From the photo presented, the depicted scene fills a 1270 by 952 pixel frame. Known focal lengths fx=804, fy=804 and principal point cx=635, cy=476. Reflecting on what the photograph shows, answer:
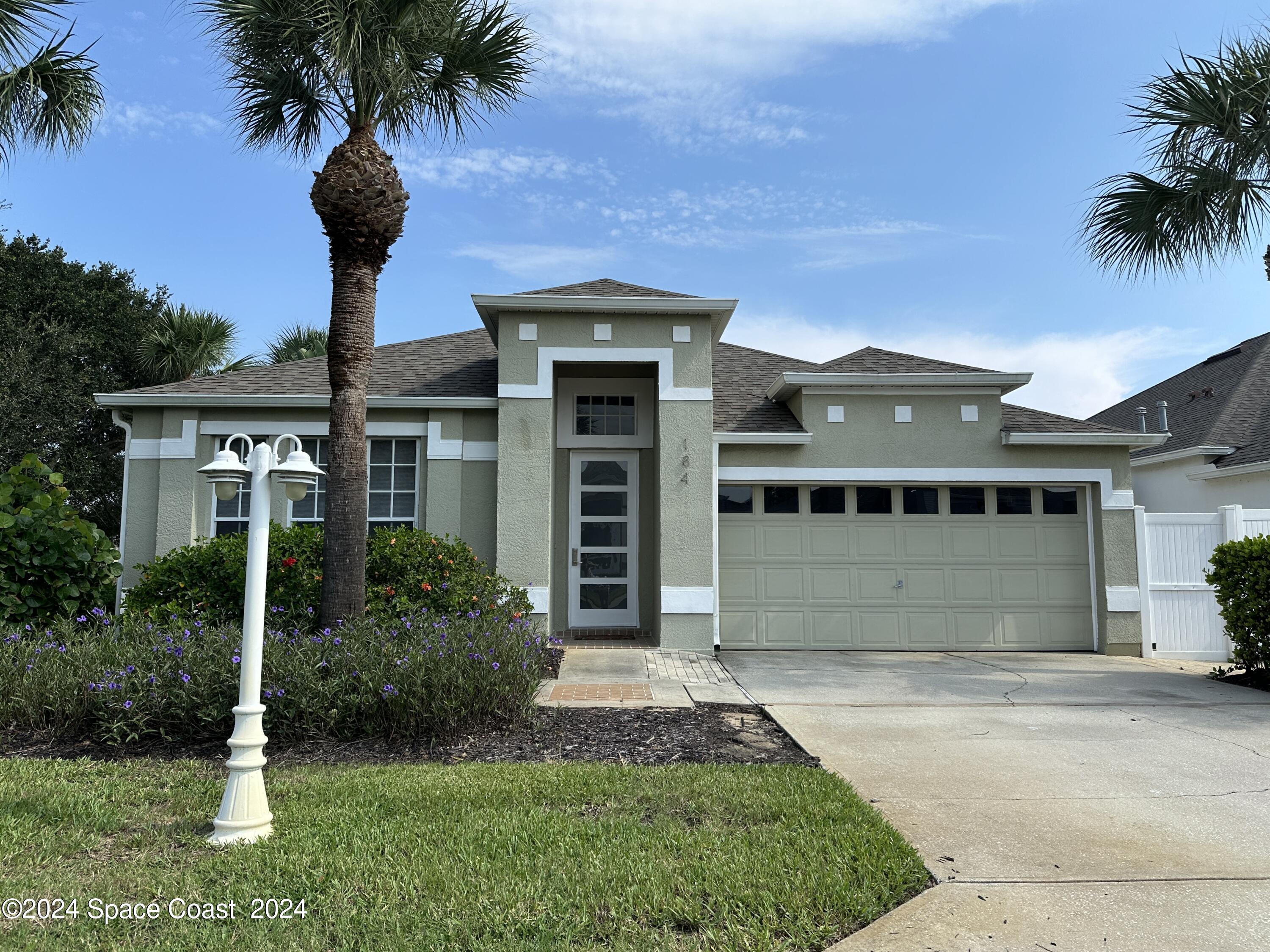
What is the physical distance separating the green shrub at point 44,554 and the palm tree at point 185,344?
521 inches

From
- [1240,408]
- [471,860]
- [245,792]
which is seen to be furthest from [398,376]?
[1240,408]

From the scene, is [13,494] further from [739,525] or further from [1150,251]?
[1150,251]

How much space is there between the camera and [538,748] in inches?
238

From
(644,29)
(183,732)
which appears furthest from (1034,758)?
(644,29)

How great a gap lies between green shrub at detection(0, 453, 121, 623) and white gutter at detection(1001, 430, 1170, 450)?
39.4ft

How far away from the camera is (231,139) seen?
9.49 meters

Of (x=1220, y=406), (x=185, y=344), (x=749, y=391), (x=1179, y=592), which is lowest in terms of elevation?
(x=1179, y=592)

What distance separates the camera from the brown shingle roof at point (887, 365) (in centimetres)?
1210

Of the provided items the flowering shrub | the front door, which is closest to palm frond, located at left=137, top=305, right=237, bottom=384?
the front door

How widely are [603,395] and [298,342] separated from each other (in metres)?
14.2

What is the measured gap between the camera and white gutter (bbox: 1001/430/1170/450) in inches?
457

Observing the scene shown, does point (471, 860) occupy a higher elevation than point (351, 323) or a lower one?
lower

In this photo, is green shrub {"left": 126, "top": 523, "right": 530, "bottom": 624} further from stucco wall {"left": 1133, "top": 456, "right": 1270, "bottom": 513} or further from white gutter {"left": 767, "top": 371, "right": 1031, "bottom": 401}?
stucco wall {"left": 1133, "top": 456, "right": 1270, "bottom": 513}

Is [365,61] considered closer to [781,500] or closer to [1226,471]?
[781,500]
